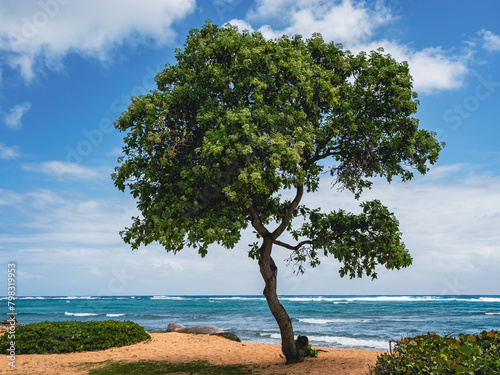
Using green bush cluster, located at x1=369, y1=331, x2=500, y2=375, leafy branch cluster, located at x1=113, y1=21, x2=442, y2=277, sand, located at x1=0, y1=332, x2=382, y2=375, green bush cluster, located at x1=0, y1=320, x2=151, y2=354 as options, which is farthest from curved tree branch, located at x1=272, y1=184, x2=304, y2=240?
green bush cluster, located at x1=0, y1=320, x2=151, y2=354

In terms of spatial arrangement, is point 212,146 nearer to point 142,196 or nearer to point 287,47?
point 142,196

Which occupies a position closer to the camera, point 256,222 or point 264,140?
point 264,140

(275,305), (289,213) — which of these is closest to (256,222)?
(289,213)

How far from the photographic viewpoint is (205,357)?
1445 centimetres

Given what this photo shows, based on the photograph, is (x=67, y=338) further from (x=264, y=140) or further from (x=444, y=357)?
(x=444, y=357)

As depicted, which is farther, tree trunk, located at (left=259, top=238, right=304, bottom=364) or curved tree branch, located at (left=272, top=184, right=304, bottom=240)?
curved tree branch, located at (left=272, top=184, right=304, bottom=240)

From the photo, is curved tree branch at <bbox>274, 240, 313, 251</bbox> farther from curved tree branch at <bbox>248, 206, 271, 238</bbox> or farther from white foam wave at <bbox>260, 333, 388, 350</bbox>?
white foam wave at <bbox>260, 333, 388, 350</bbox>

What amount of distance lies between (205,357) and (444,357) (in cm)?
1055

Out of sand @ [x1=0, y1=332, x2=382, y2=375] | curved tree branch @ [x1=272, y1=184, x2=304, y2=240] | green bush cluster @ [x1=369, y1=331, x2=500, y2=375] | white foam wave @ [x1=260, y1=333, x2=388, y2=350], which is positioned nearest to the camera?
green bush cluster @ [x1=369, y1=331, x2=500, y2=375]

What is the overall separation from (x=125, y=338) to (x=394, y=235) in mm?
11637

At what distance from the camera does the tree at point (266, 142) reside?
9.39 m

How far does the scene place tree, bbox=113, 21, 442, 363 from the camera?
9.39 m

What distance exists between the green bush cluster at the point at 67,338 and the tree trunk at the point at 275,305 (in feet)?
24.9

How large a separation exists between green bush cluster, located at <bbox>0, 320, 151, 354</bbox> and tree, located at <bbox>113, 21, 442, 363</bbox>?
692 cm
